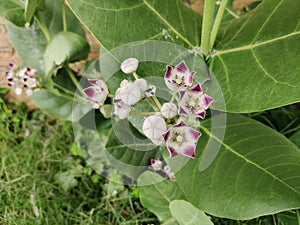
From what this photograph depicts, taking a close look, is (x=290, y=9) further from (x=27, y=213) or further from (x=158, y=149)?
(x=27, y=213)

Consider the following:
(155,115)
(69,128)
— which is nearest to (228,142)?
(155,115)

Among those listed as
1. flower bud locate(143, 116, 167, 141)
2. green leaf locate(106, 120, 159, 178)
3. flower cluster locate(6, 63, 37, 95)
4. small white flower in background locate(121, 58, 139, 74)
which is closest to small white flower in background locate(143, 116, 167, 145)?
flower bud locate(143, 116, 167, 141)

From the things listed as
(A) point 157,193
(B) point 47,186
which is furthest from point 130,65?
(B) point 47,186

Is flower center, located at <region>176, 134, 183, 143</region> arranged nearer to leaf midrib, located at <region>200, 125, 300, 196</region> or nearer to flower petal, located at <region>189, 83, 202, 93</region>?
flower petal, located at <region>189, 83, 202, 93</region>

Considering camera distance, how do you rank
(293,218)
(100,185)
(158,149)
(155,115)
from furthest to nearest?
1. (100,185)
2. (158,149)
3. (293,218)
4. (155,115)

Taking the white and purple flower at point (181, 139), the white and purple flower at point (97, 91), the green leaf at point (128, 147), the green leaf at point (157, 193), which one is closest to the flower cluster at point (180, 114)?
the white and purple flower at point (181, 139)

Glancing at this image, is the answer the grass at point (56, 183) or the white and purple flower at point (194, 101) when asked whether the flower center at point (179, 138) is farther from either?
the grass at point (56, 183)
